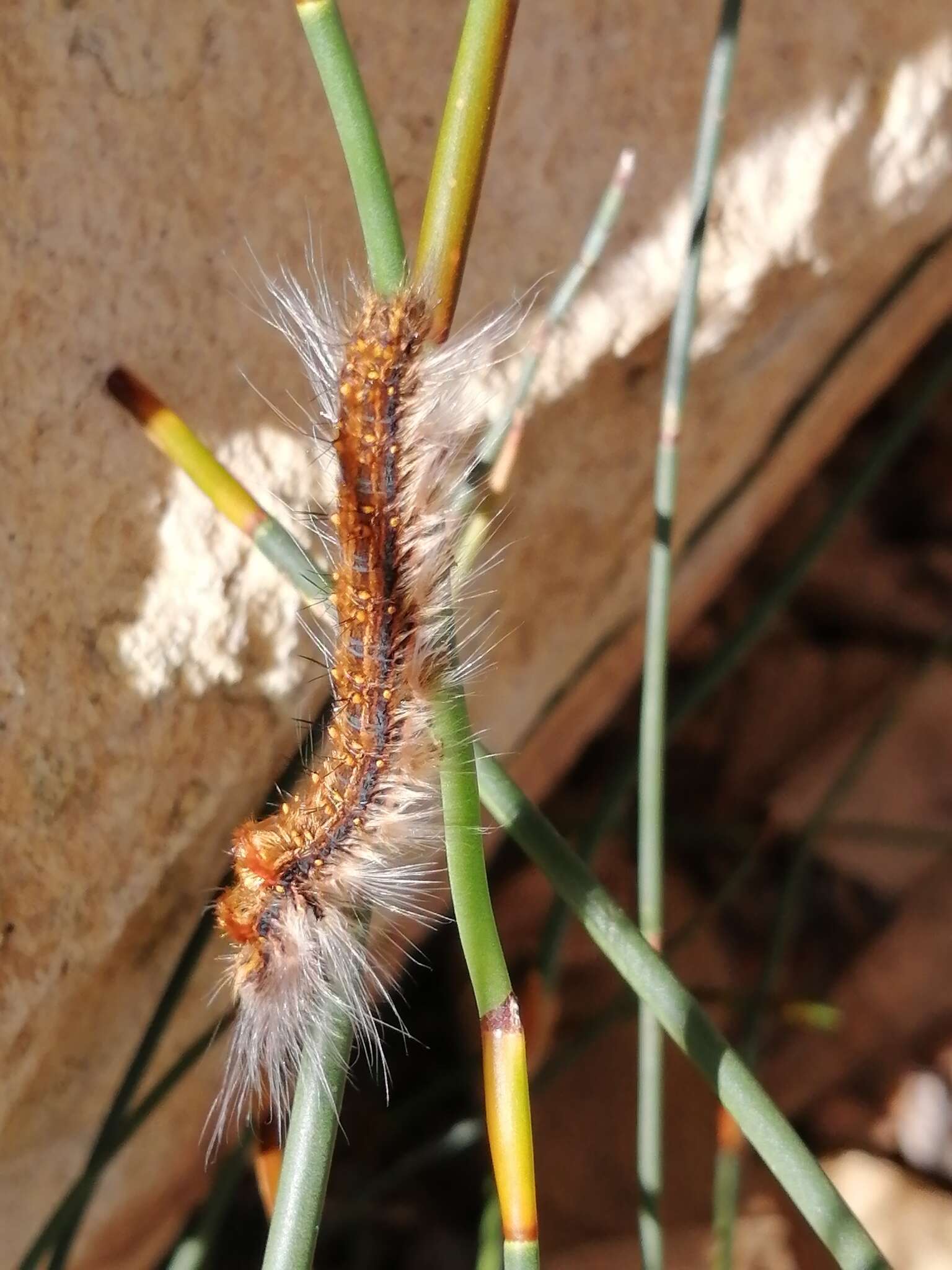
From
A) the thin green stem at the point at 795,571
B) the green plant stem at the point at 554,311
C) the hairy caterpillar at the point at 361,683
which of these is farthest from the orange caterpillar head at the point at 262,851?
the thin green stem at the point at 795,571

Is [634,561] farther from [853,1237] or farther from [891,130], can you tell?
[853,1237]

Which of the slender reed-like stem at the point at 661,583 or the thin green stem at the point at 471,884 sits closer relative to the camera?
the thin green stem at the point at 471,884

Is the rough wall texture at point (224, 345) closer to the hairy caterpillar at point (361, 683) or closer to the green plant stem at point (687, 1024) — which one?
the hairy caterpillar at point (361, 683)

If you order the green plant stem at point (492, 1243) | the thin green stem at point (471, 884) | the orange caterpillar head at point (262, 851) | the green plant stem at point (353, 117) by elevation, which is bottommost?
the green plant stem at point (492, 1243)

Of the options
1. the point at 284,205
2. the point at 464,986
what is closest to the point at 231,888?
the point at 284,205

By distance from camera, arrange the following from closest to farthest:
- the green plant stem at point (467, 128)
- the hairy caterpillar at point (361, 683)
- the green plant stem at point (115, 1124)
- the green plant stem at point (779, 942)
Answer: the green plant stem at point (467, 128) → the hairy caterpillar at point (361, 683) → the green plant stem at point (115, 1124) → the green plant stem at point (779, 942)

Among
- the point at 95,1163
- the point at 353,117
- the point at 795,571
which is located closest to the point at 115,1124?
the point at 95,1163

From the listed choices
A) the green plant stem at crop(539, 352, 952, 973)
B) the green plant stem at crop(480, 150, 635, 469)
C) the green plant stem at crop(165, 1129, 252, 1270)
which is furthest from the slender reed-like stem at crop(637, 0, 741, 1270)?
the green plant stem at crop(165, 1129, 252, 1270)
